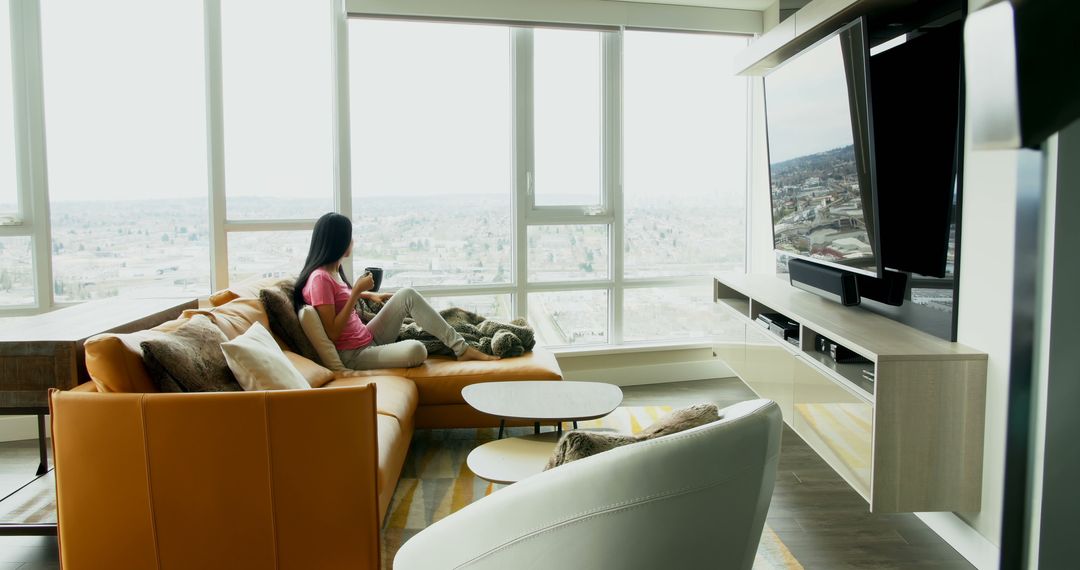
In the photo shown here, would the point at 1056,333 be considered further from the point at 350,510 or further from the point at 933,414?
the point at 933,414

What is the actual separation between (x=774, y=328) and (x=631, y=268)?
5.71 ft

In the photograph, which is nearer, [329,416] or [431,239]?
[329,416]

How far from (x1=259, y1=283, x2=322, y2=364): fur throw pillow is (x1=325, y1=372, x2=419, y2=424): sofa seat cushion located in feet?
0.64

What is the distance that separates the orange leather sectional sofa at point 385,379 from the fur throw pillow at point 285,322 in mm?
56

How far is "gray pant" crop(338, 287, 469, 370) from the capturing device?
12.8 feet

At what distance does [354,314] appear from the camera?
4031mm

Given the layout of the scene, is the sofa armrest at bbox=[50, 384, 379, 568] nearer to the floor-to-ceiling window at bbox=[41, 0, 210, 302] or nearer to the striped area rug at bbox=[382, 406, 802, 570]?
the striped area rug at bbox=[382, 406, 802, 570]

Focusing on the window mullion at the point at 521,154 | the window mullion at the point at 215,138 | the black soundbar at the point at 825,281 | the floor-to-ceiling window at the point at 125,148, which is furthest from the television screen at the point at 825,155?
the floor-to-ceiling window at the point at 125,148

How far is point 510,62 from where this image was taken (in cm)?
491

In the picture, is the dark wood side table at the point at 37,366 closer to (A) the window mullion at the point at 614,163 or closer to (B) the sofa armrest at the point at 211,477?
(B) the sofa armrest at the point at 211,477

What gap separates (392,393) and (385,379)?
0.24 m

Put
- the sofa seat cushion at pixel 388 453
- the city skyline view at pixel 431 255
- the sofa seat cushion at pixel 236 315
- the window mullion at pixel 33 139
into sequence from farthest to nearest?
the city skyline view at pixel 431 255
the window mullion at pixel 33 139
the sofa seat cushion at pixel 236 315
the sofa seat cushion at pixel 388 453

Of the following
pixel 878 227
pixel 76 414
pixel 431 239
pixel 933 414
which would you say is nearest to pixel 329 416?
pixel 76 414

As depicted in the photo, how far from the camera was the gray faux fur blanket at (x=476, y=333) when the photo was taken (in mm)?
4121
